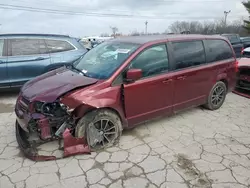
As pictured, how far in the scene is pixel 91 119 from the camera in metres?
3.25

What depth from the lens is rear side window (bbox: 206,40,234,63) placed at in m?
4.58

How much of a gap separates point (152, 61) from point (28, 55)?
367cm

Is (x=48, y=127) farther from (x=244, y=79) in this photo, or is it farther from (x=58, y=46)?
(x=244, y=79)

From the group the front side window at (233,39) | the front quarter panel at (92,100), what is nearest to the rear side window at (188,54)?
the front quarter panel at (92,100)

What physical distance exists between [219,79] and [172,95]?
4.84 feet

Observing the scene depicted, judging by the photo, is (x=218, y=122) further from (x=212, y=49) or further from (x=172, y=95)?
(x=212, y=49)

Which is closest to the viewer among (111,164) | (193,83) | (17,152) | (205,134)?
(111,164)

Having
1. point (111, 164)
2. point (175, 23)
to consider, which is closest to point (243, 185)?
point (111, 164)

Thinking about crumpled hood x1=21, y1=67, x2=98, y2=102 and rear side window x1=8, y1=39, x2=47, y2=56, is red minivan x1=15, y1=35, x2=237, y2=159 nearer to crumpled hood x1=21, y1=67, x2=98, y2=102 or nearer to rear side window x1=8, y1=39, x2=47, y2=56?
crumpled hood x1=21, y1=67, x2=98, y2=102

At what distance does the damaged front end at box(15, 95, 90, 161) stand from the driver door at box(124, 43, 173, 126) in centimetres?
88

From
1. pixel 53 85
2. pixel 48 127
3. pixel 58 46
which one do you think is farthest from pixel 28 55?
pixel 48 127

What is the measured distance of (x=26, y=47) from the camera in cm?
589

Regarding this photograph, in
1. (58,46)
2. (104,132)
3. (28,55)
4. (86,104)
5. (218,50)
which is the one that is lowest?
(104,132)

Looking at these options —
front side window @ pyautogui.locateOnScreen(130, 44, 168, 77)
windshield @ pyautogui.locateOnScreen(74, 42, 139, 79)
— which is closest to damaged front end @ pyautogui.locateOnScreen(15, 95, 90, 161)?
windshield @ pyautogui.locateOnScreen(74, 42, 139, 79)
